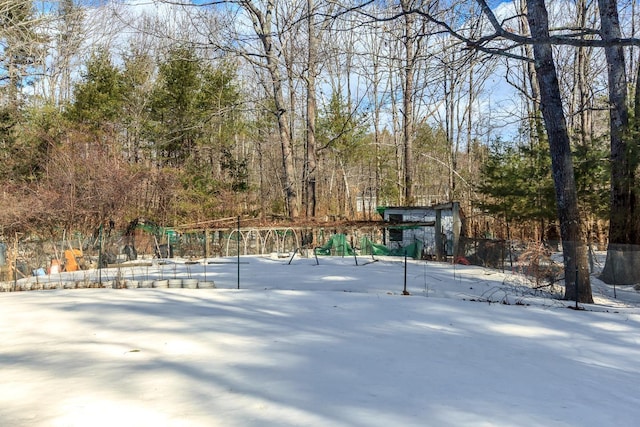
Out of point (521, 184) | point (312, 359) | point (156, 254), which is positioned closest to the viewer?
point (312, 359)

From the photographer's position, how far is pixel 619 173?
488 inches

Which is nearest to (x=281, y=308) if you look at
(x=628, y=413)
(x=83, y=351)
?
(x=83, y=351)

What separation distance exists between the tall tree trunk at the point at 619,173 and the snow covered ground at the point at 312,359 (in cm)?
251

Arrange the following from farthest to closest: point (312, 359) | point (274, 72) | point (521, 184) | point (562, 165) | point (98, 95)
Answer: point (98, 95) → point (274, 72) → point (521, 184) → point (562, 165) → point (312, 359)

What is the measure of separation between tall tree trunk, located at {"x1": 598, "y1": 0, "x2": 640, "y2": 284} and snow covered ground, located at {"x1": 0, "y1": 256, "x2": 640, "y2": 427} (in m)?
2.51

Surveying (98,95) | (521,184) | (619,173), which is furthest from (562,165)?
(98,95)

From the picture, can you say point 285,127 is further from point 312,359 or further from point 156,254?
point 312,359

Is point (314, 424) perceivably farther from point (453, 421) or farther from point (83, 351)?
point (83, 351)

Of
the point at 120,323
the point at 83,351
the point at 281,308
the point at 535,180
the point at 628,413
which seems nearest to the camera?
the point at 628,413

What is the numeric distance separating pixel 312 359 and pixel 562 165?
7.02m

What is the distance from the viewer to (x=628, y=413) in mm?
3512

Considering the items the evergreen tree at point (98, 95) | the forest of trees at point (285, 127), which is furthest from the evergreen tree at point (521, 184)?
the evergreen tree at point (98, 95)

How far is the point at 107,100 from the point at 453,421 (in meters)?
27.3

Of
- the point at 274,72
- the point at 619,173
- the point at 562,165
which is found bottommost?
the point at 562,165
